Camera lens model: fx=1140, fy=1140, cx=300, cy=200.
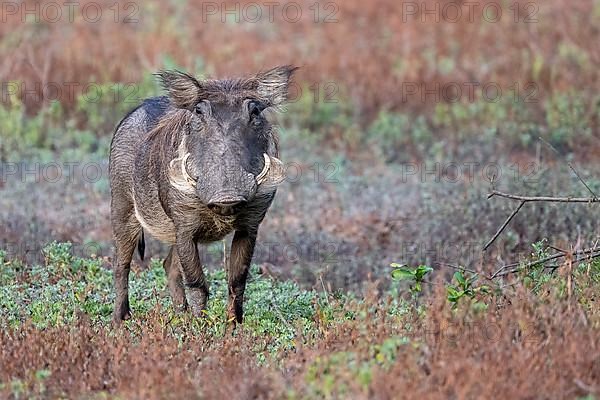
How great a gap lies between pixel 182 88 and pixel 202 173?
564 millimetres

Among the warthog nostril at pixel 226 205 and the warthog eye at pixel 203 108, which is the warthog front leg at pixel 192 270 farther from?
the warthog eye at pixel 203 108

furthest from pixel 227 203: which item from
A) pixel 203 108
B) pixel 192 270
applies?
pixel 192 270

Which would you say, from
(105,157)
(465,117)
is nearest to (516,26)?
(465,117)

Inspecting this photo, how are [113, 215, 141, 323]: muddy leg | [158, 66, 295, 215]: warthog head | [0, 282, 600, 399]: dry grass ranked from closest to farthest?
[0, 282, 600, 399]: dry grass
[158, 66, 295, 215]: warthog head
[113, 215, 141, 323]: muddy leg

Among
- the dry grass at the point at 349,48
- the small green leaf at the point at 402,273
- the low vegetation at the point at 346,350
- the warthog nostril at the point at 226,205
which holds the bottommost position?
the dry grass at the point at 349,48

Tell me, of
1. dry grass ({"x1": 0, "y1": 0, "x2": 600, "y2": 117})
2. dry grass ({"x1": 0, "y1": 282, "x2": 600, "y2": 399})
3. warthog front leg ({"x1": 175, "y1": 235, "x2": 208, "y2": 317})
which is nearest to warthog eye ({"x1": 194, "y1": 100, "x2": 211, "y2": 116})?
warthog front leg ({"x1": 175, "y1": 235, "x2": 208, "y2": 317})

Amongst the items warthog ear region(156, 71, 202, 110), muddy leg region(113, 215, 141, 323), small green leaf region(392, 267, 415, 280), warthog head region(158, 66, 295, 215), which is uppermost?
warthog ear region(156, 71, 202, 110)

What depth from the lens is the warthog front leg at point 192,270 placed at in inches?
239

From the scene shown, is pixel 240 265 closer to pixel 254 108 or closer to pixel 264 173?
pixel 264 173

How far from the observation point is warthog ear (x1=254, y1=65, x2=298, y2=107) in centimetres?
612

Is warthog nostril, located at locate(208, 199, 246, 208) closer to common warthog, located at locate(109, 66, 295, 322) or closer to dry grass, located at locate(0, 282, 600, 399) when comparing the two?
common warthog, located at locate(109, 66, 295, 322)

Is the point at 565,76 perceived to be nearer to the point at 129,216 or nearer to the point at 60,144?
the point at 60,144

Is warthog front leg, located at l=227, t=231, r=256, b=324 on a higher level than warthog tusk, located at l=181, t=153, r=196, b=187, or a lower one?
lower

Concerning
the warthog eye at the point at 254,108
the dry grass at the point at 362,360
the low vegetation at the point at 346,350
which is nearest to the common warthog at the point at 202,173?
the warthog eye at the point at 254,108
